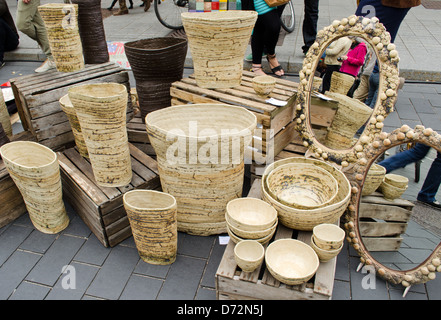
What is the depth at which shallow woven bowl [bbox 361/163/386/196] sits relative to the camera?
226 centimetres

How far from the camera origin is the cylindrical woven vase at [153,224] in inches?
82.2

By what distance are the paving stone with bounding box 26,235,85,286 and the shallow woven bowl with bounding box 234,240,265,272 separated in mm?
1283

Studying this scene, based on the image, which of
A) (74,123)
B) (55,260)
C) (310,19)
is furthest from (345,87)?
(310,19)

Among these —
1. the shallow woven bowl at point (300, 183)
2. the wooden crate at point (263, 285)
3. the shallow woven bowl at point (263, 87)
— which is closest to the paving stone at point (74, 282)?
the wooden crate at point (263, 285)

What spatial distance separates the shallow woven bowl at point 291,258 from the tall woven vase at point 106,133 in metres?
1.18

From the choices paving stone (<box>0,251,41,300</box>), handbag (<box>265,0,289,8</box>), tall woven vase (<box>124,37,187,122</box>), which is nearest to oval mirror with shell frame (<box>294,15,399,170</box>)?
tall woven vase (<box>124,37,187,122</box>)

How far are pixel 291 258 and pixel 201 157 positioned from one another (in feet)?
2.70

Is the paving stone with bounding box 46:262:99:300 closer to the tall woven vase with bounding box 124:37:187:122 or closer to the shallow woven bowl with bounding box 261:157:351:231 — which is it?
the shallow woven bowl with bounding box 261:157:351:231

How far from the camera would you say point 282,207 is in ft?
6.80

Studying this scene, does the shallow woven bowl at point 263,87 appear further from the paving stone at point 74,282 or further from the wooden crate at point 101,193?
the paving stone at point 74,282

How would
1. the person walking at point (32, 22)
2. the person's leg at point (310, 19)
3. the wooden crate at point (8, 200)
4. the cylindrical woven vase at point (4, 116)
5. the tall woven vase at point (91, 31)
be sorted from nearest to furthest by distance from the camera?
the wooden crate at point (8, 200) < the cylindrical woven vase at point (4, 116) < the tall woven vase at point (91, 31) < the person's leg at point (310, 19) < the person walking at point (32, 22)

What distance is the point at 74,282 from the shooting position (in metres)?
2.24

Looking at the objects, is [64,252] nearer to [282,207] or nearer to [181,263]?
[181,263]
